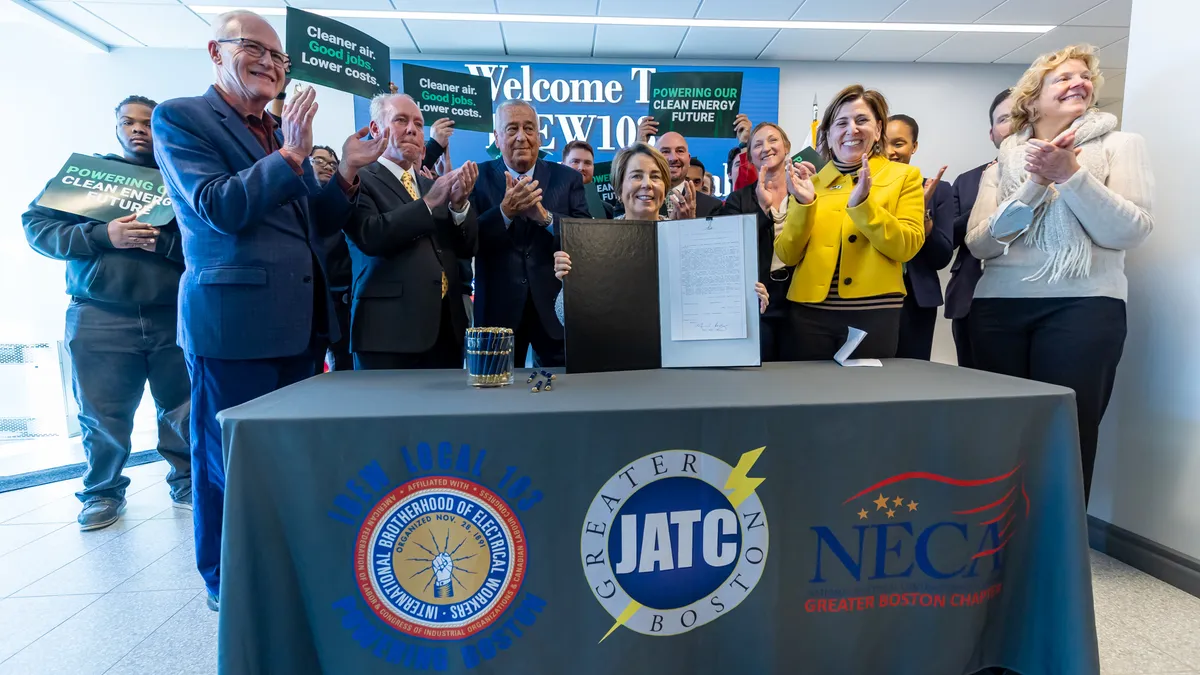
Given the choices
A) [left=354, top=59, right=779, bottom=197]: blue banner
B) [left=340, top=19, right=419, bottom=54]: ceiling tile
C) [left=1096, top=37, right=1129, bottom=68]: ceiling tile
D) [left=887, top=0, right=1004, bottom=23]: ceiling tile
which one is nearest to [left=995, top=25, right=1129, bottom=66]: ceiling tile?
[left=1096, top=37, right=1129, bottom=68]: ceiling tile

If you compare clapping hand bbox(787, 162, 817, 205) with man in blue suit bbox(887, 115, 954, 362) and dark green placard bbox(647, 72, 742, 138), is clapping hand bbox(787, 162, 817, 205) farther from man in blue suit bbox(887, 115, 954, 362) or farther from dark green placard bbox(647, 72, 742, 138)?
dark green placard bbox(647, 72, 742, 138)

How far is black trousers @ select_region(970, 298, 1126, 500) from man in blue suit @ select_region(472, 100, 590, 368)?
1.55m

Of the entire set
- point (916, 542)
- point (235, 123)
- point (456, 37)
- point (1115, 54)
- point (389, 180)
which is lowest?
point (916, 542)

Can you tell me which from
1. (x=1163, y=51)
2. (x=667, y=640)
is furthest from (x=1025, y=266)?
(x=667, y=640)

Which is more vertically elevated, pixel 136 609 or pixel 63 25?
pixel 63 25

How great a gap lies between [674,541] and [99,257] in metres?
2.67

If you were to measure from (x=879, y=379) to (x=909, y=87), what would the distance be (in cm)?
524

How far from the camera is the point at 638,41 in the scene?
4.73m

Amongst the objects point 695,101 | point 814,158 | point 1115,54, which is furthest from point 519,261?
point 1115,54

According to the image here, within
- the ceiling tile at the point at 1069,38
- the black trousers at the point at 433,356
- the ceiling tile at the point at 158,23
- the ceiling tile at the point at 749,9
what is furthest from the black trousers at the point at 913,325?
the ceiling tile at the point at 158,23

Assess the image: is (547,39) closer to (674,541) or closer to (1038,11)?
(1038,11)

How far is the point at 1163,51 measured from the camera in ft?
6.35

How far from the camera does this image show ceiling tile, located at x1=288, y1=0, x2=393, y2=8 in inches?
161

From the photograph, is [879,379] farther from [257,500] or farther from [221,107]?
[221,107]
